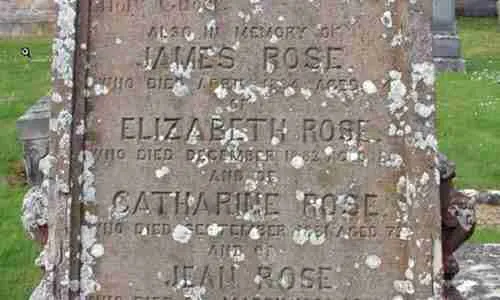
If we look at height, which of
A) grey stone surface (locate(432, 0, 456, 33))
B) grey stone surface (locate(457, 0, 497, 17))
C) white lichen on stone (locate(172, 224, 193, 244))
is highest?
grey stone surface (locate(457, 0, 497, 17))

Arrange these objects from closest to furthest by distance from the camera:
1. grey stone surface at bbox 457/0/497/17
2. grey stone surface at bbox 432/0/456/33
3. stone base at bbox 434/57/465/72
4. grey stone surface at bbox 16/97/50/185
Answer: grey stone surface at bbox 16/97/50/185 → stone base at bbox 434/57/465/72 → grey stone surface at bbox 432/0/456/33 → grey stone surface at bbox 457/0/497/17

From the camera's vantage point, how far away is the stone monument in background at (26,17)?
22.1m

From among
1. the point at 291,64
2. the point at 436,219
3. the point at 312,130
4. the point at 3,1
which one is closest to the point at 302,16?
the point at 291,64

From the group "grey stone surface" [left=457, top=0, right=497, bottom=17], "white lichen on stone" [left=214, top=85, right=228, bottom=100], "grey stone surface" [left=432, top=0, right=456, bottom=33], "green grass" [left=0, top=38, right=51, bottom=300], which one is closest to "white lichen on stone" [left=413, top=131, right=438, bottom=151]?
"white lichen on stone" [left=214, top=85, right=228, bottom=100]

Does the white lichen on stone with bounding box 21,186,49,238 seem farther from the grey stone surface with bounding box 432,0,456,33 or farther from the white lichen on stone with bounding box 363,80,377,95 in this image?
the grey stone surface with bounding box 432,0,456,33

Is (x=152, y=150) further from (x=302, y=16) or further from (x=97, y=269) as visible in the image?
(x=302, y=16)

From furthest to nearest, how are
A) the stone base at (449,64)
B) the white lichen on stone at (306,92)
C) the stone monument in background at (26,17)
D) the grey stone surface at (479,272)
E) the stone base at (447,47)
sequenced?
the stone monument in background at (26,17) < the stone base at (447,47) < the stone base at (449,64) < the grey stone surface at (479,272) < the white lichen on stone at (306,92)

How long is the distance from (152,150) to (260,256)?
0.71 meters

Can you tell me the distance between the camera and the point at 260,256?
4.09 m

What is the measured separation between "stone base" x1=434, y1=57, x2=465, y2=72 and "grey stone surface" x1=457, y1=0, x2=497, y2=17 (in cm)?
1264

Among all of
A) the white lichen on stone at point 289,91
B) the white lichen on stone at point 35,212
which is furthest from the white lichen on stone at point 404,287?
the white lichen on stone at point 35,212

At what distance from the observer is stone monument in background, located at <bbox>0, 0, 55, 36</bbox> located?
22.1 metres

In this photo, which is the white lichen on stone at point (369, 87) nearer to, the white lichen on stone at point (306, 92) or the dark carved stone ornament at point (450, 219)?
the white lichen on stone at point (306, 92)

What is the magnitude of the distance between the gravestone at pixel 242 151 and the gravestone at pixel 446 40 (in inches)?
525
